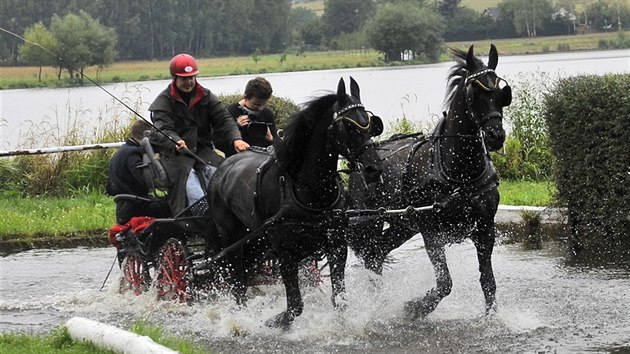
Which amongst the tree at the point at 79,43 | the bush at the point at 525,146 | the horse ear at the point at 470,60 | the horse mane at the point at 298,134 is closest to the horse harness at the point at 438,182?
the horse ear at the point at 470,60

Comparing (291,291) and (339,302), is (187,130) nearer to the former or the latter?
(291,291)

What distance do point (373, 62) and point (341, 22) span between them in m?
2.29

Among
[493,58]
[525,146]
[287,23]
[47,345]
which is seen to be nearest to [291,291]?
[47,345]

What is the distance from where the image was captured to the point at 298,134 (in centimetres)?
948

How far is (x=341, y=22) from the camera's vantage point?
176ft

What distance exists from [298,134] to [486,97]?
5.13ft

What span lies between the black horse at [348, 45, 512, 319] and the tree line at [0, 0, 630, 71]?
27662 mm

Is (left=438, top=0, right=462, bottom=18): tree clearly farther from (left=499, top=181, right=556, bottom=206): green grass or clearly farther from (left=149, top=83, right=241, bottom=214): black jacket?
(left=149, top=83, right=241, bottom=214): black jacket

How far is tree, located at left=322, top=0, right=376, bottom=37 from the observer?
173ft

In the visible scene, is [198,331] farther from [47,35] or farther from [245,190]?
[47,35]

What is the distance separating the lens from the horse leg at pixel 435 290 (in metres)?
10.1

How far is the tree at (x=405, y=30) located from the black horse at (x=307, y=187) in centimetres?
3002

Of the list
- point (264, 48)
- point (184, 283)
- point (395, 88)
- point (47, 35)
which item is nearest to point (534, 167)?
point (184, 283)

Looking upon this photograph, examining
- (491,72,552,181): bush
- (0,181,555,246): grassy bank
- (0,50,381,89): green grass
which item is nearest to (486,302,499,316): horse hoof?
(0,181,555,246): grassy bank
